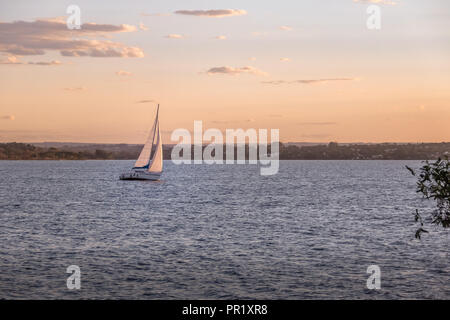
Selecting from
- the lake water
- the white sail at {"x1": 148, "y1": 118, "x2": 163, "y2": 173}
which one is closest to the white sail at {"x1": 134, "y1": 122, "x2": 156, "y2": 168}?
the white sail at {"x1": 148, "y1": 118, "x2": 163, "y2": 173}

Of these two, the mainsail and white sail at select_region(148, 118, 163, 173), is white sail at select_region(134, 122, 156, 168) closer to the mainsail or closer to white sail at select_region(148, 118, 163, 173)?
the mainsail

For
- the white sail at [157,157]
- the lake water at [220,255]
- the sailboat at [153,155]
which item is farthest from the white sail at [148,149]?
the lake water at [220,255]

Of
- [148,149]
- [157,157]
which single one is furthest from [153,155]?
[148,149]

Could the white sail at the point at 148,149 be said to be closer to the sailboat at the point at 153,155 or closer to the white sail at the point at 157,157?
the sailboat at the point at 153,155

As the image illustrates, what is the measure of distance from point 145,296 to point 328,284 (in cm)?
1084

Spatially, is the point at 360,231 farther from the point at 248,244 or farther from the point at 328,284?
the point at 328,284

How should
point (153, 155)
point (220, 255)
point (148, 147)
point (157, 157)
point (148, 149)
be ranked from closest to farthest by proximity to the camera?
point (220, 255), point (148, 147), point (148, 149), point (157, 157), point (153, 155)

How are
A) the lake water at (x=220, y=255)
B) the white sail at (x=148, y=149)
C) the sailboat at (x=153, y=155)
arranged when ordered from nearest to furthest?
the lake water at (x=220, y=255)
the sailboat at (x=153, y=155)
the white sail at (x=148, y=149)

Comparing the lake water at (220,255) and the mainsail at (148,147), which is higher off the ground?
the mainsail at (148,147)

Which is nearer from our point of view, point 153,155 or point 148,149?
point 148,149

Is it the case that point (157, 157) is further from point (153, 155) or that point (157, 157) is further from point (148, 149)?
point (148, 149)
